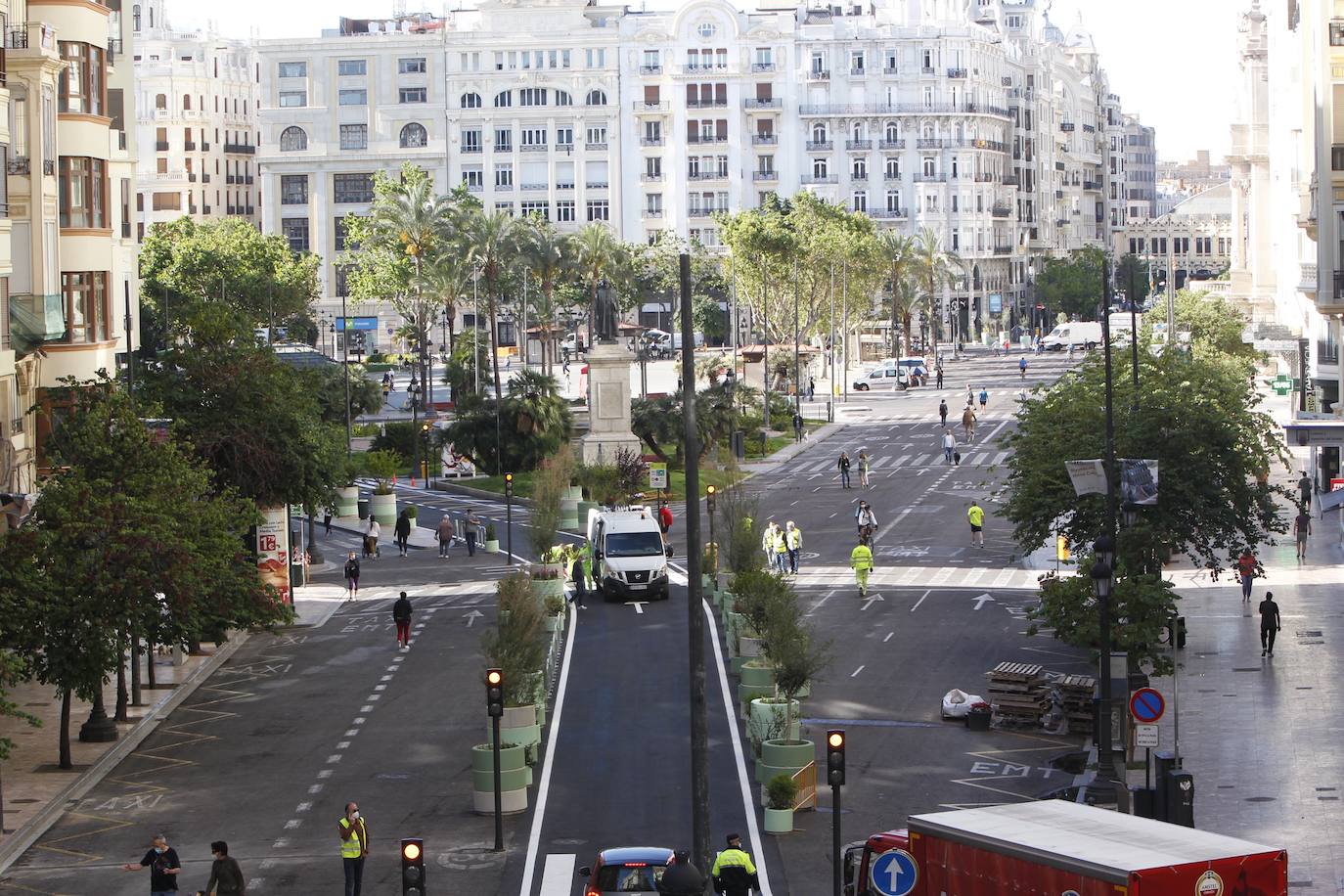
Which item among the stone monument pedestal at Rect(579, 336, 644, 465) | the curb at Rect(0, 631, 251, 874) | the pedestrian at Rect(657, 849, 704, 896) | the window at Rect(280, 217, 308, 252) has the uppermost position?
the window at Rect(280, 217, 308, 252)

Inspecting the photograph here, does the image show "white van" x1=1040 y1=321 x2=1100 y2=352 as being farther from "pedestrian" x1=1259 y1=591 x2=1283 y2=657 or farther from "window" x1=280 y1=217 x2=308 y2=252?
"pedestrian" x1=1259 y1=591 x2=1283 y2=657

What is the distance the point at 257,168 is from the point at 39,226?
146m

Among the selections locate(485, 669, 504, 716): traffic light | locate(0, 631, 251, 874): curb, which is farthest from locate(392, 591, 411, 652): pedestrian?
locate(485, 669, 504, 716): traffic light

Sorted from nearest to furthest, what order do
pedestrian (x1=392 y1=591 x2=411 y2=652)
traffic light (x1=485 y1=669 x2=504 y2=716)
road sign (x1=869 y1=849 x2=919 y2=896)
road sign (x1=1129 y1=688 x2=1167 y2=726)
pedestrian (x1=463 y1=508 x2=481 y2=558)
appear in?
road sign (x1=869 y1=849 x2=919 y2=896) → road sign (x1=1129 y1=688 x2=1167 y2=726) → traffic light (x1=485 y1=669 x2=504 y2=716) → pedestrian (x1=392 y1=591 x2=411 y2=652) → pedestrian (x1=463 y1=508 x2=481 y2=558)

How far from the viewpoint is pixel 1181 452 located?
40.8m

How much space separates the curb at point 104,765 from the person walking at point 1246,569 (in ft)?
70.2

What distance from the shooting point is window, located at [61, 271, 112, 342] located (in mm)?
46562

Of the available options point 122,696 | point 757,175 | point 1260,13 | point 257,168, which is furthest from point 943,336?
point 122,696

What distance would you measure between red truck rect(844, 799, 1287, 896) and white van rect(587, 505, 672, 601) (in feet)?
88.8

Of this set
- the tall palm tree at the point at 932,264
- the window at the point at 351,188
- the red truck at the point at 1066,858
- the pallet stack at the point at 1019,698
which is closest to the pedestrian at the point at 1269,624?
the pallet stack at the point at 1019,698

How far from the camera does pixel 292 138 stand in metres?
166

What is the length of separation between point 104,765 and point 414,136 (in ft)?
449

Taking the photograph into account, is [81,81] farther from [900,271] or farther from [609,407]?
[900,271]

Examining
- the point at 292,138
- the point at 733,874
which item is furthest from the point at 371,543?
the point at 292,138
